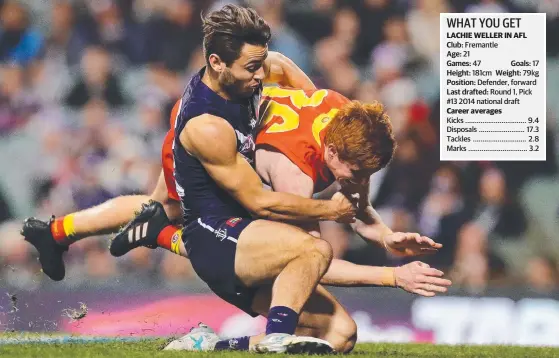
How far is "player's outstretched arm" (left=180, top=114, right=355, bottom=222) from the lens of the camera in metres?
5.93

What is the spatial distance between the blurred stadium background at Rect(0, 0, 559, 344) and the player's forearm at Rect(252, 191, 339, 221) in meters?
3.75

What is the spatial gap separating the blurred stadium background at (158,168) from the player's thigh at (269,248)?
3.85m

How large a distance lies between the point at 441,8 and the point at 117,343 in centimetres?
539

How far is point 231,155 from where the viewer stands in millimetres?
5938

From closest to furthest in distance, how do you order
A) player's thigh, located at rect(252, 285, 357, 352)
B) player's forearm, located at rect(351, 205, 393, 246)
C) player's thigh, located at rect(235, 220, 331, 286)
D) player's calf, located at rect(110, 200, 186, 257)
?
player's thigh, located at rect(235, 220, 331, 286)
player's thigh, located at rect(252, 285, 357, 352)
player's forearm, located at rect(351, 205, 393, 246)
player's calf, located at rect(110, 200, 186, 257)

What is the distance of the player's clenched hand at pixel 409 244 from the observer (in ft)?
20.6

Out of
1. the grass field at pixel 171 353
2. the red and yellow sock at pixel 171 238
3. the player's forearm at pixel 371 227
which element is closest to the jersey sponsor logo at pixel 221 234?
the grass field at pixel 171 353

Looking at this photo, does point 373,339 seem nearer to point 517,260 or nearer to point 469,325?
point 469,325

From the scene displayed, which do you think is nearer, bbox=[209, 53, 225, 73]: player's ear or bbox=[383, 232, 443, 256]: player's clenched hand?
→ bbox=[209, 53, 225, 73]: player's ear

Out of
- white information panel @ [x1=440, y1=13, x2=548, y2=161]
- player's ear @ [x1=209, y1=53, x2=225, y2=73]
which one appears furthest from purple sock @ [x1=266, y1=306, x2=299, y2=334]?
white information panel @ [x1=440, y1=13, x2=548, y2=161]

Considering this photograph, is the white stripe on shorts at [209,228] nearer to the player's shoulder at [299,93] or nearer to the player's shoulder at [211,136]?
the player's shoulder at [211,136]

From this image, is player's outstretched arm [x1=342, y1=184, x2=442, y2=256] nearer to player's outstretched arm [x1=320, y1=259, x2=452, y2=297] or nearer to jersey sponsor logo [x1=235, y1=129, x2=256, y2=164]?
player's outstretched arm [x1=320, y1=259, x2=452, y2=297]

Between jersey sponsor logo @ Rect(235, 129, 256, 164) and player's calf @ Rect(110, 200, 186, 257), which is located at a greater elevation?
jersey sponsor logo @ Rect(235, 129, 256, 164)

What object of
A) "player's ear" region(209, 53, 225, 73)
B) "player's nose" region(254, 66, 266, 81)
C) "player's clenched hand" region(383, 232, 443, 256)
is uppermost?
"player's ear" region(209, 53, 225, 73)
